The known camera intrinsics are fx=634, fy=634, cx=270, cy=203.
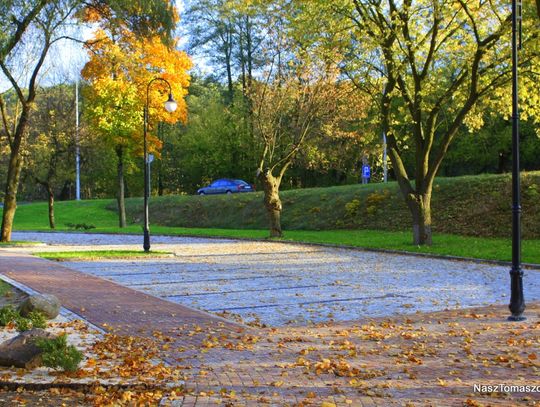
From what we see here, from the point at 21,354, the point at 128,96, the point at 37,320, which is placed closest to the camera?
the point at 21,354

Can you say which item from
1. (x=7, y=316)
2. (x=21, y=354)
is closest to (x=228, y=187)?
(x=7, y=316)

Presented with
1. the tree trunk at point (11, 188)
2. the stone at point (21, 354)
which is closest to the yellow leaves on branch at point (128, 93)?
the tree trunk at point (11, 188)

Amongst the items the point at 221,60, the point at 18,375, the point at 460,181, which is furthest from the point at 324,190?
the point at 18,375

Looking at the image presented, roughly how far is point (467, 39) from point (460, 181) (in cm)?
1086

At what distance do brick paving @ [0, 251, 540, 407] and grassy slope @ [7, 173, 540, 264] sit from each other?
1054 cm

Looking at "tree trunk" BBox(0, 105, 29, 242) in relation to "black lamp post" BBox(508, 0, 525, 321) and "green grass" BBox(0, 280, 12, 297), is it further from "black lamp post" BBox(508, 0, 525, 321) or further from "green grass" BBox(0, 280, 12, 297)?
"black lamp post" BBox(508, 0, 525, 321)

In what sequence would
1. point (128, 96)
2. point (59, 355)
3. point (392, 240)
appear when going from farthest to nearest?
point (128, 96)
point (392, 240)
point (59, 355)

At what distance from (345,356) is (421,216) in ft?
52.2

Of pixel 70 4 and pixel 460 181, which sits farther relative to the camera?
pixel 460 181

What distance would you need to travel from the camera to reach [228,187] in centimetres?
4828

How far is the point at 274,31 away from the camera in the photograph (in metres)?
27.3

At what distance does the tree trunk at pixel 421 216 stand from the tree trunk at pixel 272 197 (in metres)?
6.77

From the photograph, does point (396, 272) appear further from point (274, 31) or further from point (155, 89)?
point (155, 89)

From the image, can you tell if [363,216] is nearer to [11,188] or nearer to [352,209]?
[352,209]
